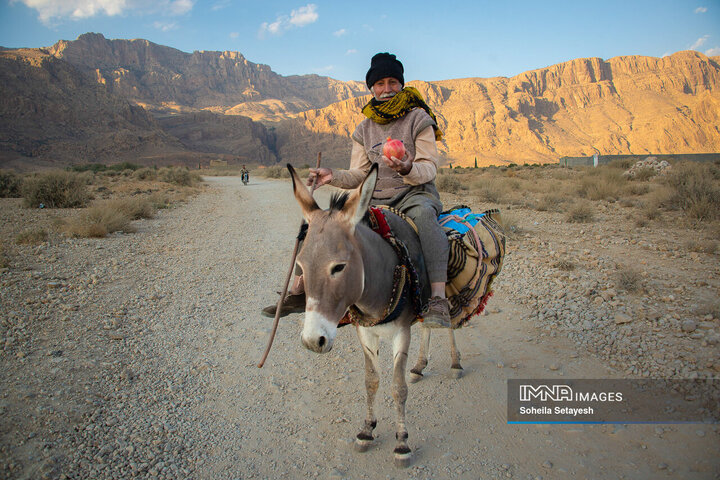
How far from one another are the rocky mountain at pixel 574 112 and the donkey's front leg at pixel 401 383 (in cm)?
7403

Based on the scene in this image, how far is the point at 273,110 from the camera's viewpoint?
485 ft

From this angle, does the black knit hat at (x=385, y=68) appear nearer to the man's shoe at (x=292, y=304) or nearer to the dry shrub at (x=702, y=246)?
the man's shoe at (x=292, y=304)

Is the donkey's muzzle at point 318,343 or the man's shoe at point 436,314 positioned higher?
the donkey's muzzle at point 318,343

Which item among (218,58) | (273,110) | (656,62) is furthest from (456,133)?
(218,58)

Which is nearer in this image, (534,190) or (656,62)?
(534,190)

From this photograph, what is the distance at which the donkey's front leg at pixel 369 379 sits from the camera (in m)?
2.75

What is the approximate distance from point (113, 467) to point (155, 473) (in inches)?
11.2

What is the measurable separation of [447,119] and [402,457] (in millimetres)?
96673

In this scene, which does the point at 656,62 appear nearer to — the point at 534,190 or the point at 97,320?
the point at 534,190

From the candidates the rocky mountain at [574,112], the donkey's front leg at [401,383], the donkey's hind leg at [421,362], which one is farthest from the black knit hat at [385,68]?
the rocky mountain at [574,112]

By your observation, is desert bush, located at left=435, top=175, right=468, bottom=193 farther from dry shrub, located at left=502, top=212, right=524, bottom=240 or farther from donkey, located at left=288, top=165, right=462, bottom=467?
donkey, located at left=288, top=165, right=462, bottom=467

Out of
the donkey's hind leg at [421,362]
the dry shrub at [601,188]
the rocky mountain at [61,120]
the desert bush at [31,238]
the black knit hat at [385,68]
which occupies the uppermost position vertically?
the rocky mountain at [61,120]

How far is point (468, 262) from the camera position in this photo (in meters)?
2.98

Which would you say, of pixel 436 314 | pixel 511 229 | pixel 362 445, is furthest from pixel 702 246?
pixel 362 445
